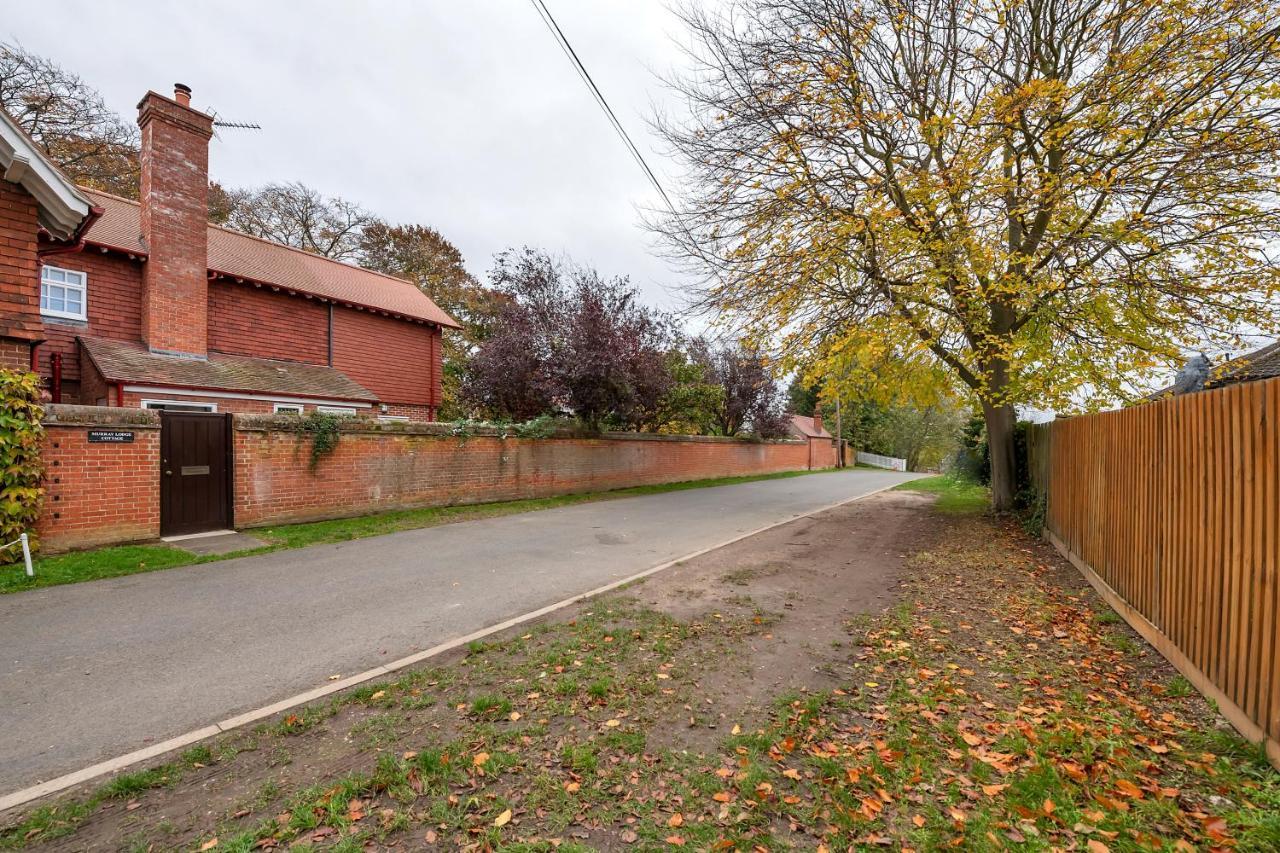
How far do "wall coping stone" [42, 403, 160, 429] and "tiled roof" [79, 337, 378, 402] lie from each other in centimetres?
467

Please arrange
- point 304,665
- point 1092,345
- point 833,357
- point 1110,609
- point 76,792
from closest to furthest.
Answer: point 76,792
point 304,665
point 1110,609
point 1092,345
point 833,357

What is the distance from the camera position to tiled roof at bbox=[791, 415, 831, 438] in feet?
132

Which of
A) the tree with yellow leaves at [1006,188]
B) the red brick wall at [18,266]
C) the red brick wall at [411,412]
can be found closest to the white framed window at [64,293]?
the red brick wall at [18,266]

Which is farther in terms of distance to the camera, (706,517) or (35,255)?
(706,517)

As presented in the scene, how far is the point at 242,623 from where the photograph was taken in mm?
5051

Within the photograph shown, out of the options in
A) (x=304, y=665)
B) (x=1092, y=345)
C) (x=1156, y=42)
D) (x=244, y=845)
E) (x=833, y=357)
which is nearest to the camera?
(x=244, y=845)

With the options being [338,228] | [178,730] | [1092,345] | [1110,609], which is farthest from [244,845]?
[338,228]

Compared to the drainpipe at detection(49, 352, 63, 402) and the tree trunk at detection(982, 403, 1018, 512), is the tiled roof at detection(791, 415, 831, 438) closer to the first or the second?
the tree trunk at detection(982, 403, 1018, 512)

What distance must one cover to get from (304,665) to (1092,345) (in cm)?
1205

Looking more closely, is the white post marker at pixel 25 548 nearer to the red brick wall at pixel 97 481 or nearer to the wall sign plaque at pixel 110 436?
the red brick wall at pixel 97 481

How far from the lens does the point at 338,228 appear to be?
27703 millimetres

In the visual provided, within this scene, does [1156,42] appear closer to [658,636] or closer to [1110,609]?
[1110,609]

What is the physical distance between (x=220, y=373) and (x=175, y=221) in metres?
3.65

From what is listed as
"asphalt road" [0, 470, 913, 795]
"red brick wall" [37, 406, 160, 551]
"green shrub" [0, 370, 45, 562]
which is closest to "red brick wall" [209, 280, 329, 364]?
"red brick wall" [37, 406, 160, 551]
